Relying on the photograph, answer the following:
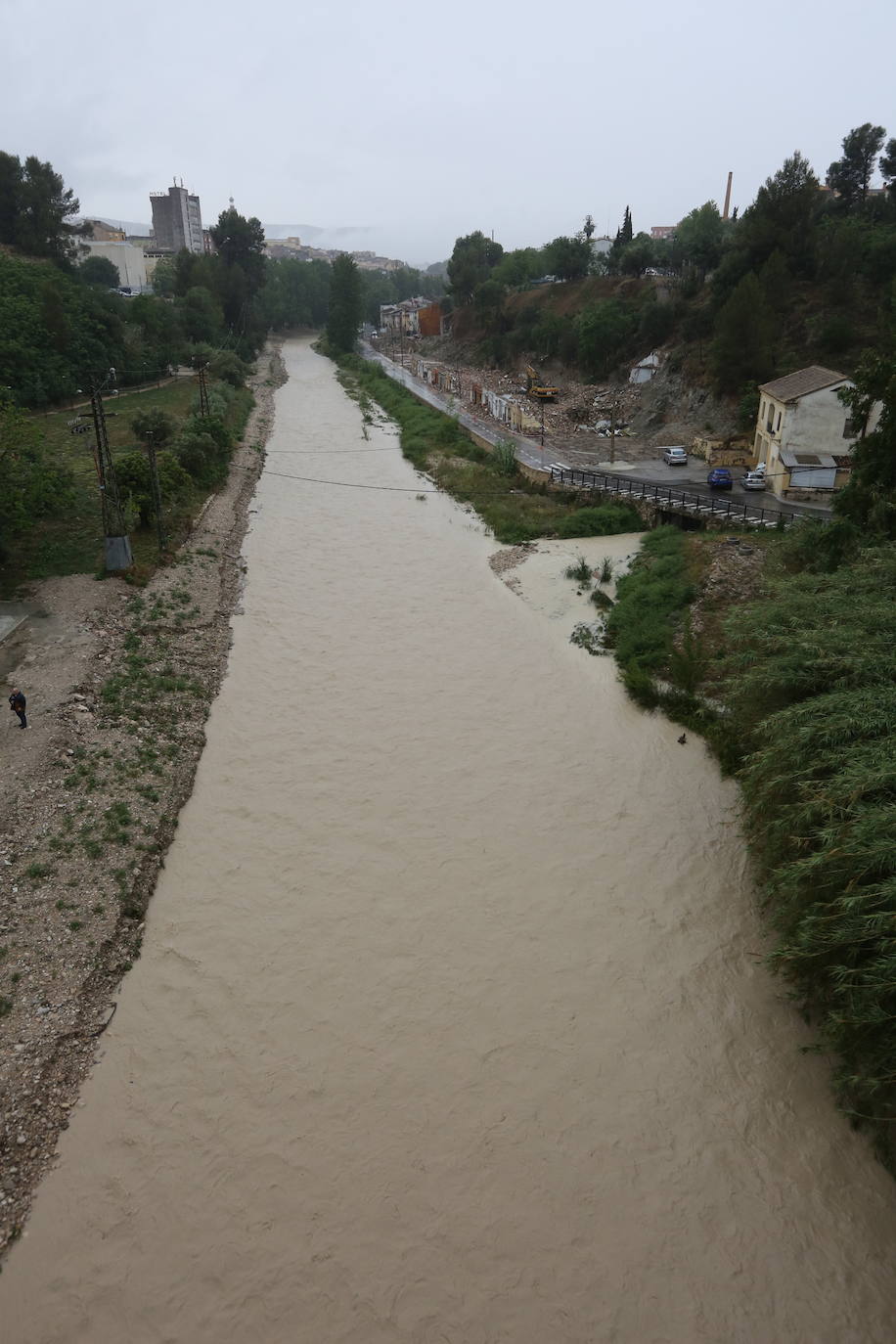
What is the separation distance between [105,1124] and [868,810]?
345 inches

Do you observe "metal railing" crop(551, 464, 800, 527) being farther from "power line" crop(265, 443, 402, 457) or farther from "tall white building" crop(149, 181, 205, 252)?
"tall white building" crop(149, 181, 205, 252)

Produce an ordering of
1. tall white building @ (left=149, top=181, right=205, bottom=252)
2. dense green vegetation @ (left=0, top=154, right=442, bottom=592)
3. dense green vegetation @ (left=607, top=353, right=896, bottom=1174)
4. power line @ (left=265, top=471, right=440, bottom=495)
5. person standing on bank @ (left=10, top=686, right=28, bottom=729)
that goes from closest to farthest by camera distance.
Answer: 1. dense green vegetation @ (left=607, top=353, right=896, bottom=1174)
2. person standing on bank @ (left=10, top=686, right=28, bottom=729)
3. dense green vegetation @ (left=0, top=154, right=442, bottom=592)
4. power line @ (left=265, top=471, right=440, bottom=495)
5. tall white building @ (left=149, top=181, right=205, bottom=252)

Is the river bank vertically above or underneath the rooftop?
underneath

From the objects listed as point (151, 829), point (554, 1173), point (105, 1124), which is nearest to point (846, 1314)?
point (554, 1173)

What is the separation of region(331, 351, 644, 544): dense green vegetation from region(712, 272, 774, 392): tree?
11.5m

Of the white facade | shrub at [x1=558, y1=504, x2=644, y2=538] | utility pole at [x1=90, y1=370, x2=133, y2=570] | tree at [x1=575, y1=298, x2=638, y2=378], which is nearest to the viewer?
utility pole at [x1=90, y1=370, x2=133, y2=570]

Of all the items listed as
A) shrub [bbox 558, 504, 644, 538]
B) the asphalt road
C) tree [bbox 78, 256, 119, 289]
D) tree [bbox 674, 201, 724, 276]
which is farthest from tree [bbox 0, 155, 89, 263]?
shrub [bbox 558, 504, 644, 538]

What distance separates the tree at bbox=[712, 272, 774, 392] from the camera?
3588 centimetres

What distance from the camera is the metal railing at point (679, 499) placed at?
24.8 metres

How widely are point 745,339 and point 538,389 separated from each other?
1456cm

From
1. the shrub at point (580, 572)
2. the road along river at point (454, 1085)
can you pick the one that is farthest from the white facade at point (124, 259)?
the road along river at point (454, 1085)

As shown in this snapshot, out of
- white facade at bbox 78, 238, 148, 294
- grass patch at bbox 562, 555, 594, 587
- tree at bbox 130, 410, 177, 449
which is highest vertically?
white facade at bbox 78, 238, 148, 294

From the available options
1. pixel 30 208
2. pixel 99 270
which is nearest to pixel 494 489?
pixel 30 208

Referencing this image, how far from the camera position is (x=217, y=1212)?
8.08 meters
